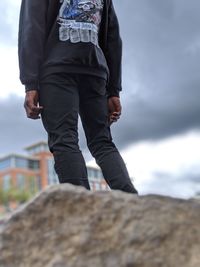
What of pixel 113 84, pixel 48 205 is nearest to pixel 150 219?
pixel 48 205

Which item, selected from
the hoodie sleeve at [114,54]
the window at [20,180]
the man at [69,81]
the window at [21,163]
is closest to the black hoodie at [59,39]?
the man at [69,81]

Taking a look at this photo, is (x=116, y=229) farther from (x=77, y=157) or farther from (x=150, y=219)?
(x=77, y=157)

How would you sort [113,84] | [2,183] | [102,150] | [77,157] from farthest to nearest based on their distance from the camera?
[2,183] < [113,84] < [102,150] < [77,157]

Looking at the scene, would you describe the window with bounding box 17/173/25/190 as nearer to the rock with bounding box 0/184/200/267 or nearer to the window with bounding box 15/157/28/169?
the window with bounding box 15/157/28/169

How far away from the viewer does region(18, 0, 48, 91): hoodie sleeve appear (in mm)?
2482

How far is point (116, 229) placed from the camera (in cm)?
149

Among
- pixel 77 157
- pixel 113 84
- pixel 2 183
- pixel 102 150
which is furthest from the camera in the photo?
pixel 2 183

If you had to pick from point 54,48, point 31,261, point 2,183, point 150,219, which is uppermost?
point 54,48

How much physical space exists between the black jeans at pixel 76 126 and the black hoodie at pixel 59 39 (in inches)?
2.2

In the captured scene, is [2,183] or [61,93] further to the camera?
[2,183]

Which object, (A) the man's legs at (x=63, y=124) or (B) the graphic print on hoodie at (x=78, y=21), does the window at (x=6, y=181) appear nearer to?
(B) the graphic print on hoodie at (x=78, y=21)

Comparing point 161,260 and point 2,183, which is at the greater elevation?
point 161,260

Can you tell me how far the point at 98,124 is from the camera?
2.65 meters

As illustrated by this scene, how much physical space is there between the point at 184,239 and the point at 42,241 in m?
0.39
